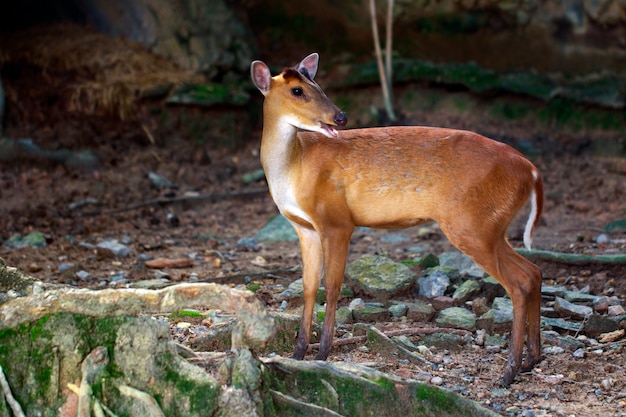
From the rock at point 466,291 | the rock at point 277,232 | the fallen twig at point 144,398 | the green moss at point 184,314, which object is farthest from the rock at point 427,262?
the fallen twig at point 144,398

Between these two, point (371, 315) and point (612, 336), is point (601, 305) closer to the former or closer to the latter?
point (612, 336)

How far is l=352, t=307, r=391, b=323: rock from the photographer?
594 centimetres

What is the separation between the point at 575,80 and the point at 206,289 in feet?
30.4

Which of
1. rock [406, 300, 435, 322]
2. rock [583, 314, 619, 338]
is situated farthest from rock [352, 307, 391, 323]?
rock [583, 314, 619, 338]

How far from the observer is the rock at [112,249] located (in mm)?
7902

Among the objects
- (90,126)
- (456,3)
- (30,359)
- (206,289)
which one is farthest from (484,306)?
(456,3)

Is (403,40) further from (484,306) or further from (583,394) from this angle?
(583,394)

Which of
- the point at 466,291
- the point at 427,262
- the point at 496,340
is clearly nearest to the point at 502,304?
the point at 466,291

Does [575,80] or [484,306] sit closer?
[484,306]

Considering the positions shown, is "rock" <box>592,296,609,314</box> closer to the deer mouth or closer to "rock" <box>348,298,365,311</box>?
"rock" <box>348,298,365,311</box>

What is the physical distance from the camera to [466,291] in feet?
21.1

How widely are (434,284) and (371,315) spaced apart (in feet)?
2.64

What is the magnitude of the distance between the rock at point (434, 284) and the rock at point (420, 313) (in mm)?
401

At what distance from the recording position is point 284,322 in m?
5.32
